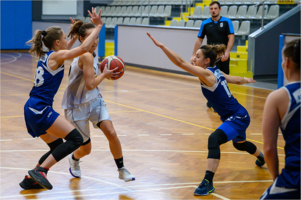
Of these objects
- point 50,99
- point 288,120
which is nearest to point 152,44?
point 50,99

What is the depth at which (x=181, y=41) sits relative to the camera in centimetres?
1256

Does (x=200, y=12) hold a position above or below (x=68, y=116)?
above

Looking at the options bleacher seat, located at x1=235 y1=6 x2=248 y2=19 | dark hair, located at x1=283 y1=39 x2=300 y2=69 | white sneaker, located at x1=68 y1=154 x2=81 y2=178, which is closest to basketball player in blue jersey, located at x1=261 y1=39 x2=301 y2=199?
dark hair, located at x1=283 y1=39 x2=300 y2=69

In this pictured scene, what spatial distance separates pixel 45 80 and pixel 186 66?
4.11 ft

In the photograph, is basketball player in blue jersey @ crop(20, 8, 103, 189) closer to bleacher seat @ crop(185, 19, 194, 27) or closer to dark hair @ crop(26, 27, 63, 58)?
dark hair @ crop(26, 27, 63, 58)

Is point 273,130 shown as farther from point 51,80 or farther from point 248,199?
point 51,80

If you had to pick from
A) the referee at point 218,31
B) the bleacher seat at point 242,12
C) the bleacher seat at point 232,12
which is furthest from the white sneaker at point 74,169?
the bleacher seat at point 232,12

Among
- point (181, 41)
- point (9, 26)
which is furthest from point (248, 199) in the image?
point (9, 26)

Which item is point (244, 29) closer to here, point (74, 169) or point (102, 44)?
point (102, 44)

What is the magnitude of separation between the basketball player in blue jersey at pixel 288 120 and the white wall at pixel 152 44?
10.2 metres

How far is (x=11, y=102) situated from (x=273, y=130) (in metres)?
6.93

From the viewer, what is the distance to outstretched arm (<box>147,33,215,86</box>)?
358 cm

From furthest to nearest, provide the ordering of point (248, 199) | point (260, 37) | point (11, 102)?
point (260, 37), point (11, 102), point (248, 199)

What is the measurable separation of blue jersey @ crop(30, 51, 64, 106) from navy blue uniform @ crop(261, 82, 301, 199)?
7.22 ft
